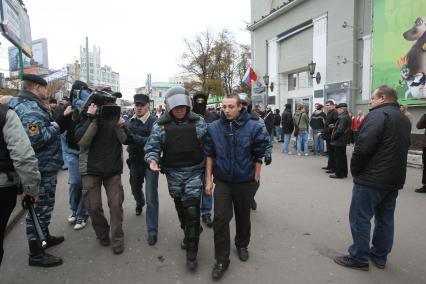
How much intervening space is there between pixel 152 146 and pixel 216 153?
684 mm

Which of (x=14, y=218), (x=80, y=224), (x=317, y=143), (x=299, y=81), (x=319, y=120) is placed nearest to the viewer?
(x=80, y=224)

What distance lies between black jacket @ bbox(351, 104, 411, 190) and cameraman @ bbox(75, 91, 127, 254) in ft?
8.57

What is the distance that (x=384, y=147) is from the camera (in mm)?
3051

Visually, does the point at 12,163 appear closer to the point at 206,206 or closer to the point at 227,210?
the point at 227,210

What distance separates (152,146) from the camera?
3.40 m

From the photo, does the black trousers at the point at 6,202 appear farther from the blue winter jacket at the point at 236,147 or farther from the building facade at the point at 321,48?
the building facade at the point at 321,48

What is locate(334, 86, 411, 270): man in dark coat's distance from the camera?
119 inches

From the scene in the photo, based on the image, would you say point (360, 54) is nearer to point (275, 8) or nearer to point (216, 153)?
point (275, 8)

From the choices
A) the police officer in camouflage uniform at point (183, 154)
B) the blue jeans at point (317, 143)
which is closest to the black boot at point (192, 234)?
the police officer in camouflage uniform at point (183, 154)

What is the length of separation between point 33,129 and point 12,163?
0.66 meters

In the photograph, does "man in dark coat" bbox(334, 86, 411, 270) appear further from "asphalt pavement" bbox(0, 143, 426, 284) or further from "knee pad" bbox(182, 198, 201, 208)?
"knee pad" bbox(182, 198, 201, 208)

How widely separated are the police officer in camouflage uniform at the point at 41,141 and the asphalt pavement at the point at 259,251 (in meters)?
0.19

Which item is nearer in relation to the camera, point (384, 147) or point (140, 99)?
point (384, 147)

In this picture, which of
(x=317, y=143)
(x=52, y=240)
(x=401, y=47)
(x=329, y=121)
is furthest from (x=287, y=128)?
(x=52, y=240)
